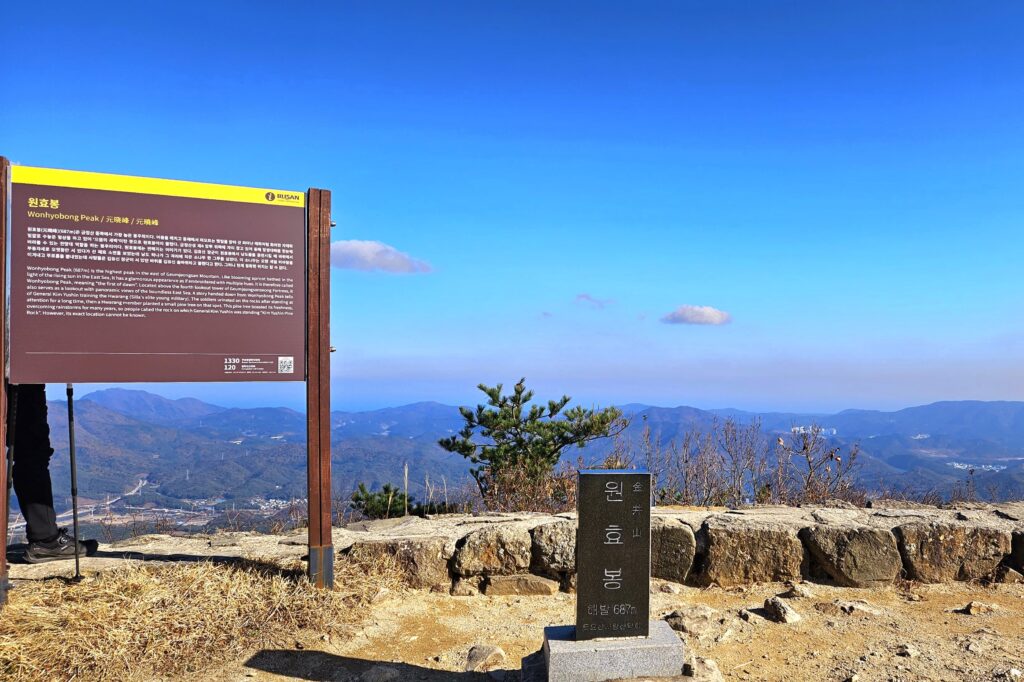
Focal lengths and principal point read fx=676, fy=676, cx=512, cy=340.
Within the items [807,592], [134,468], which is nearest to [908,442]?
[134,468]

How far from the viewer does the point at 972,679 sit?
4.54 m

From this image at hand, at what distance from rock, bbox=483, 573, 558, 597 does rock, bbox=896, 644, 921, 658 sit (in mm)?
2854

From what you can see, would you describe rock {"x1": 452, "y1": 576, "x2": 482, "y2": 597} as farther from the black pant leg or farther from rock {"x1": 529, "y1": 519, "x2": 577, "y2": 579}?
the black pant leg

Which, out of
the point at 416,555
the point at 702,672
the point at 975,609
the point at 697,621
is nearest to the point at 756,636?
the point at 697,621

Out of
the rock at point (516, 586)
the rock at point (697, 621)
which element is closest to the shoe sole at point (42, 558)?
the rock at point (516, 586)

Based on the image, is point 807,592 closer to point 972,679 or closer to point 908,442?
point 972,679

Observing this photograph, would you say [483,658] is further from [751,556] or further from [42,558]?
[42,558]

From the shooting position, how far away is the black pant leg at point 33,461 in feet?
18.4

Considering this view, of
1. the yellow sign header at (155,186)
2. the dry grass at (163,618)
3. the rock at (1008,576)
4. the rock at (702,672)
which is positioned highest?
the yellow sign header at (155,186)

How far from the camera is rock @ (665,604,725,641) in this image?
17.6 feet

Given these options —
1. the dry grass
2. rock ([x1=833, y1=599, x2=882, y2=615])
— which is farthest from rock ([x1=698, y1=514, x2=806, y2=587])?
the dry grass

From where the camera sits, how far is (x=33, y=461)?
5.73 m

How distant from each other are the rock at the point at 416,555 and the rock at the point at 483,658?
4.35 ft

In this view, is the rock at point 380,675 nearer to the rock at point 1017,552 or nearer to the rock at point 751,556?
the rock at point 751,556
